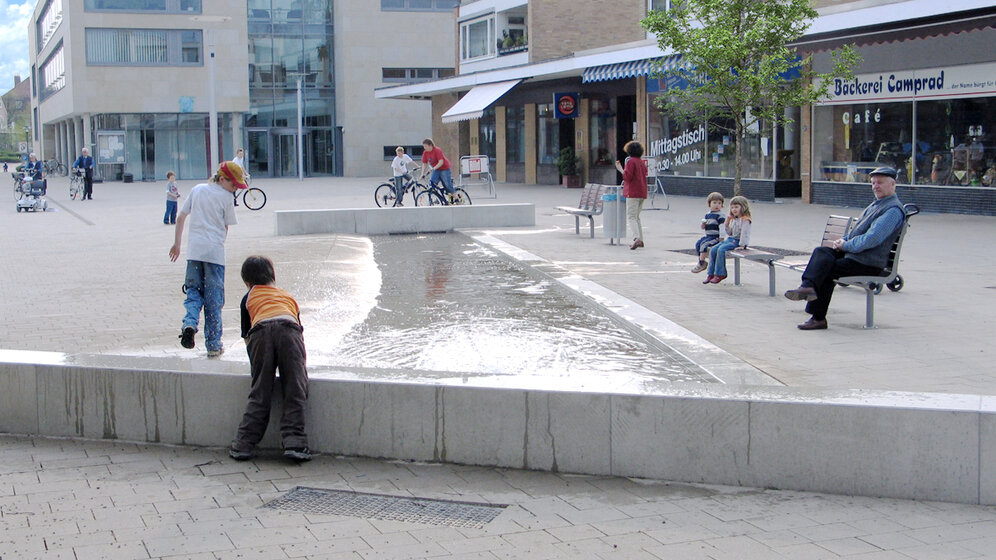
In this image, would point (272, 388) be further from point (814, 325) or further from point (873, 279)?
point (873, 279)

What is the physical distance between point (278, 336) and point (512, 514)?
5.61 ft

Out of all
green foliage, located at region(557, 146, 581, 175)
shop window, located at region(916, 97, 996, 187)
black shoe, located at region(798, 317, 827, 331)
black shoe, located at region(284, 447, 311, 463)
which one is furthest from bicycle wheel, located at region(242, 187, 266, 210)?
black shoe, located at region(284, 447, 311, 463)

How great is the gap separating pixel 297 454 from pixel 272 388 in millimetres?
393

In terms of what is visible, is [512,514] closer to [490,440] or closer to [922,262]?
[490,440]

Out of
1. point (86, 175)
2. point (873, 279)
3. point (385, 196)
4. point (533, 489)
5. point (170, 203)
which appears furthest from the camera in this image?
point (86, 175)

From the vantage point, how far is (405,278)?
1286 cm

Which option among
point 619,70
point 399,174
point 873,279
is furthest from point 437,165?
point 873,279

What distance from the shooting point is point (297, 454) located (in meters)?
5.75

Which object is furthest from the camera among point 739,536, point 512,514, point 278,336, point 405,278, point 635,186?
point 635,186

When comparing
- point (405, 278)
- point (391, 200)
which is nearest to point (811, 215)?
point (391, 200)

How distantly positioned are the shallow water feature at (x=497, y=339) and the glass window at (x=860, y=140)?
1185 centimetres

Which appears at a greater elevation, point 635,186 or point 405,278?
point 635,186

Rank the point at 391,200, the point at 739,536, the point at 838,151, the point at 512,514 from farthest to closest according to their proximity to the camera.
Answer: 1. the point at 391,200
2. the point at 838,151
3. the point at 512,514
4. the point at 739,536

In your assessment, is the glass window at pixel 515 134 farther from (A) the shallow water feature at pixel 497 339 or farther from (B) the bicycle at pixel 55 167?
(B) the bicycle at pixel 55 167
